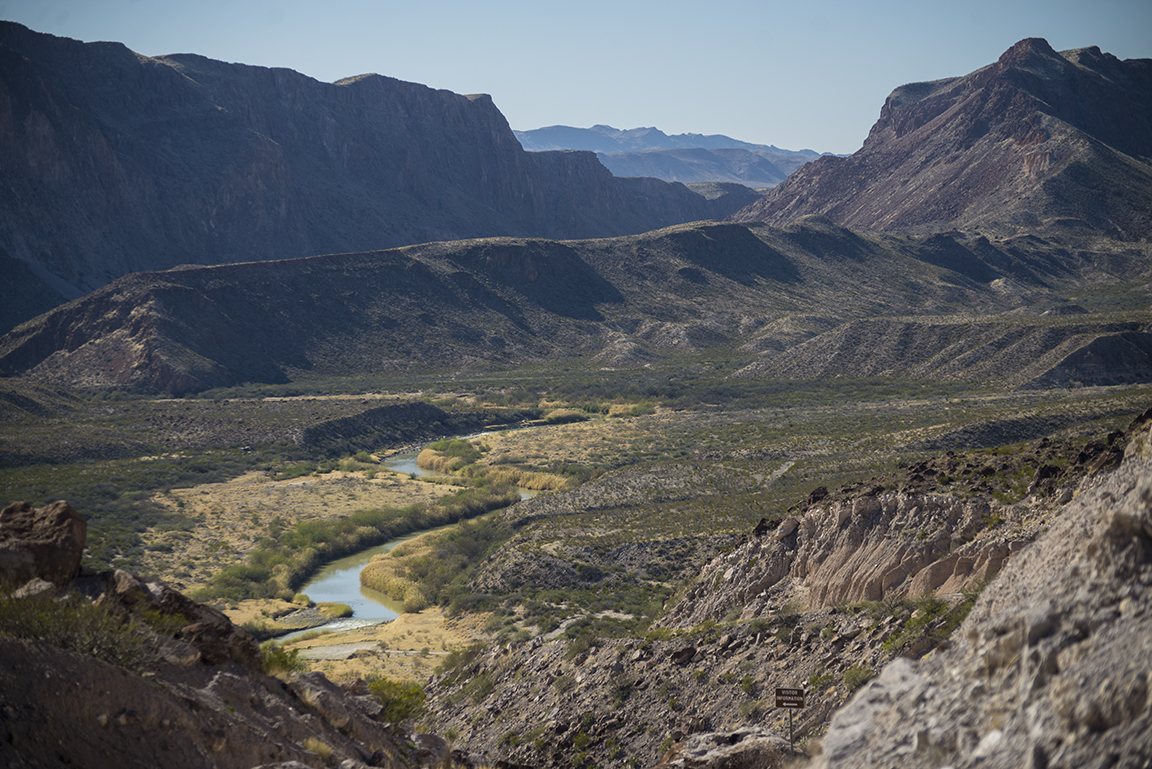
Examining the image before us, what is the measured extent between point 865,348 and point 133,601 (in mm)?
102999

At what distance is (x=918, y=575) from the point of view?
20797 millimetres

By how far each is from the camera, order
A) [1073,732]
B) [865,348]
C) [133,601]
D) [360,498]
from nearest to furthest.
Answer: [1073,732]
[133,601]
[360,498]
[865,348]

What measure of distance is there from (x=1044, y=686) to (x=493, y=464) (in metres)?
69.6

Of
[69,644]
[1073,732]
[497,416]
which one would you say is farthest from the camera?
[497,416]

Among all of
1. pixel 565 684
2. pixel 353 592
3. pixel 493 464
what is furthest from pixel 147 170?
pixel 565 684

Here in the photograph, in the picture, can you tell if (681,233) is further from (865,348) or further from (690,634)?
(690,634)

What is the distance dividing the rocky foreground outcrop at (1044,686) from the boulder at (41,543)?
12.9 m

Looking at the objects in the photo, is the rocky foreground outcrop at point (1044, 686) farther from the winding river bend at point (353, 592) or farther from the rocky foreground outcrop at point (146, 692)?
the winding river bend at point (353, 592)

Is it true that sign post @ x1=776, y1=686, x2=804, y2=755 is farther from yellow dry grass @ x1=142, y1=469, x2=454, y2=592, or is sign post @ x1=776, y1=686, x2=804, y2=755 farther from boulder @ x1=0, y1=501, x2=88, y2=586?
yellow dry grass @ x1=142, y1=469, x2=454, y2=592

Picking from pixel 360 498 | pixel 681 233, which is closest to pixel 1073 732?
pixel 360 498

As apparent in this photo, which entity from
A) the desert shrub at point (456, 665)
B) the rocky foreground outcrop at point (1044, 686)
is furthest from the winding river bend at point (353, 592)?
the rocky foreground outcrop at point (1044, 686)

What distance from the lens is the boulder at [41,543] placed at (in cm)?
1489

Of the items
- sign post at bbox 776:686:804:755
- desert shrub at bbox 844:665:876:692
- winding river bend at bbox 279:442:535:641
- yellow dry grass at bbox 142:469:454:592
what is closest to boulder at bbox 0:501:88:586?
sign post at bbox 776:686:804:755

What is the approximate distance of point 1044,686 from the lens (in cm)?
688
